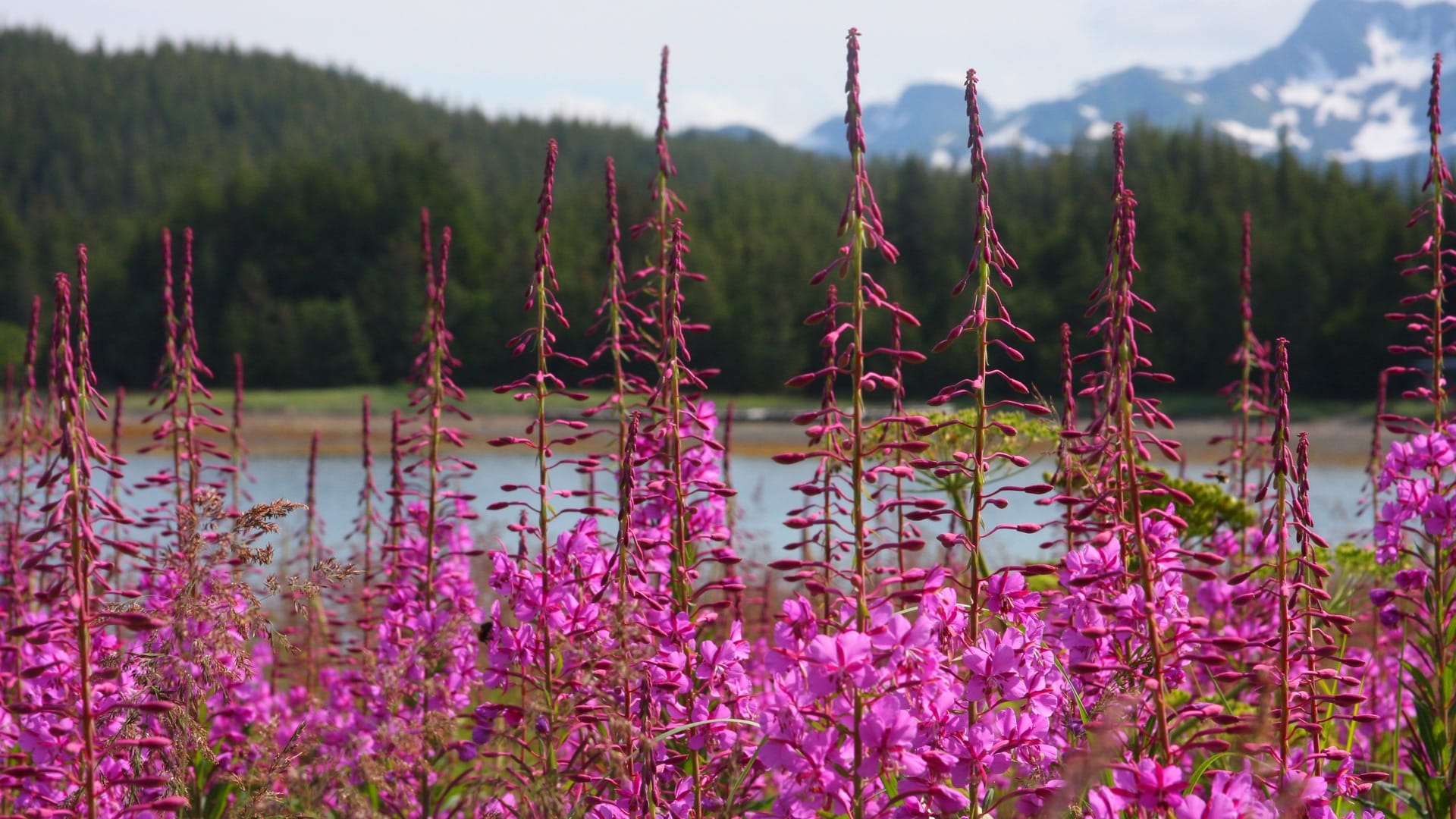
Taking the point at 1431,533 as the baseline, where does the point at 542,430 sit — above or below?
above

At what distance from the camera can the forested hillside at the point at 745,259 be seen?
73.2 m

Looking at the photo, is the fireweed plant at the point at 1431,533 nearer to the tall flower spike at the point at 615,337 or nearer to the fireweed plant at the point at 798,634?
the fireweed plant at the point at 798,634

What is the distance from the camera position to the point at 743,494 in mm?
31094

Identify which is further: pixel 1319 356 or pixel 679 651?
pixel 1319 356

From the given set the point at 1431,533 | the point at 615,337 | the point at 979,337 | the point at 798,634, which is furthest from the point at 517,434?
the point at 798,634

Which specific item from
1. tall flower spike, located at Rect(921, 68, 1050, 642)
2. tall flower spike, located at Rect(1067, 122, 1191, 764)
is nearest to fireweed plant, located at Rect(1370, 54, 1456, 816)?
tall flower spike, located at Rect(1067, 122, 1191, 764)

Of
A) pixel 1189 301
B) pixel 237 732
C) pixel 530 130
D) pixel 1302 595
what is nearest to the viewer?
pixel 1302 595

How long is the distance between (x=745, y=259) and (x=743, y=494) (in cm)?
6299

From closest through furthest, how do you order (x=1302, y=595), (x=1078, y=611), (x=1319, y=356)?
(x=1078, y=611) < (x=1302, y=595) < (x=1319, y=356)

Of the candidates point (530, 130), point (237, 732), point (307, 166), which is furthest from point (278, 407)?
point (530, 130)

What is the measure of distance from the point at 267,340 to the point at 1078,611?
281ft

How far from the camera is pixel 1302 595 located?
3.74 meters

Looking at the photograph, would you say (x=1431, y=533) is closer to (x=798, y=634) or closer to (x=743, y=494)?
(x=798, y=634)

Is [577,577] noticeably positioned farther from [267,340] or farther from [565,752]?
[267,340]
